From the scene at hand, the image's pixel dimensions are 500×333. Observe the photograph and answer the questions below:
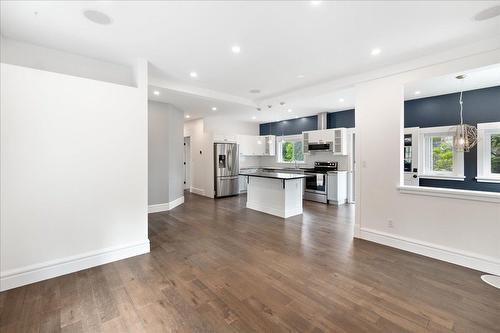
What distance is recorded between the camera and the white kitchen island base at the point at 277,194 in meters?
5.25

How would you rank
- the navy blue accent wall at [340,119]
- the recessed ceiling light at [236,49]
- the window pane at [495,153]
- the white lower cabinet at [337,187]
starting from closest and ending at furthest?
the recessed ceiling light at [236,49], the window pane at [495,153], the white lower cabinet at [337,187], the navy blue accent wall at [340,119]

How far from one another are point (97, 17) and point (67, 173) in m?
1.89

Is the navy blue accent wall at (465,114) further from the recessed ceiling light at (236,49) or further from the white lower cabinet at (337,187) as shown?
the recessed ceiling light at (236,49)

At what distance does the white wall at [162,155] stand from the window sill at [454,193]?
203 inches

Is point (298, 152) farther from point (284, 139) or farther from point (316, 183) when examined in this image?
point (316, 183)

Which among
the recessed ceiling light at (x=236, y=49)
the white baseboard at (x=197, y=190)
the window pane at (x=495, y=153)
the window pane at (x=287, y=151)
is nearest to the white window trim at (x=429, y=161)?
the window pane at (x=495, y=153)

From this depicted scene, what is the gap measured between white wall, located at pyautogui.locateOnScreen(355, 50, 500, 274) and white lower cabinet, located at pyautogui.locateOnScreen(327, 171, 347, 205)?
261 cm

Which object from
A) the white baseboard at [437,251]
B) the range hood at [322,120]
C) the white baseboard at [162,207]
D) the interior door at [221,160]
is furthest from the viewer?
the interior door at [221,160]

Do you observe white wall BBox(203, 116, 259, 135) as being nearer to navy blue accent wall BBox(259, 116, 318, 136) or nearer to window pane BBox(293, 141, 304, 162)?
navy blue accent wall BBox(259, 116, 318, 136)

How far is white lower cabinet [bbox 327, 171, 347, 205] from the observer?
259 inches

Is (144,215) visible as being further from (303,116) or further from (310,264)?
(303,116)

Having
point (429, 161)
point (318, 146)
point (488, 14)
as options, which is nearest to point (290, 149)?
point (318, 146)

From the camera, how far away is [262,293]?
7.75 ft

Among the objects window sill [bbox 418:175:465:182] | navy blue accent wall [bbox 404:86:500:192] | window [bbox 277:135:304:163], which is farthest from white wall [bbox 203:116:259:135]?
window sill [bbox 418:175:465:182]
